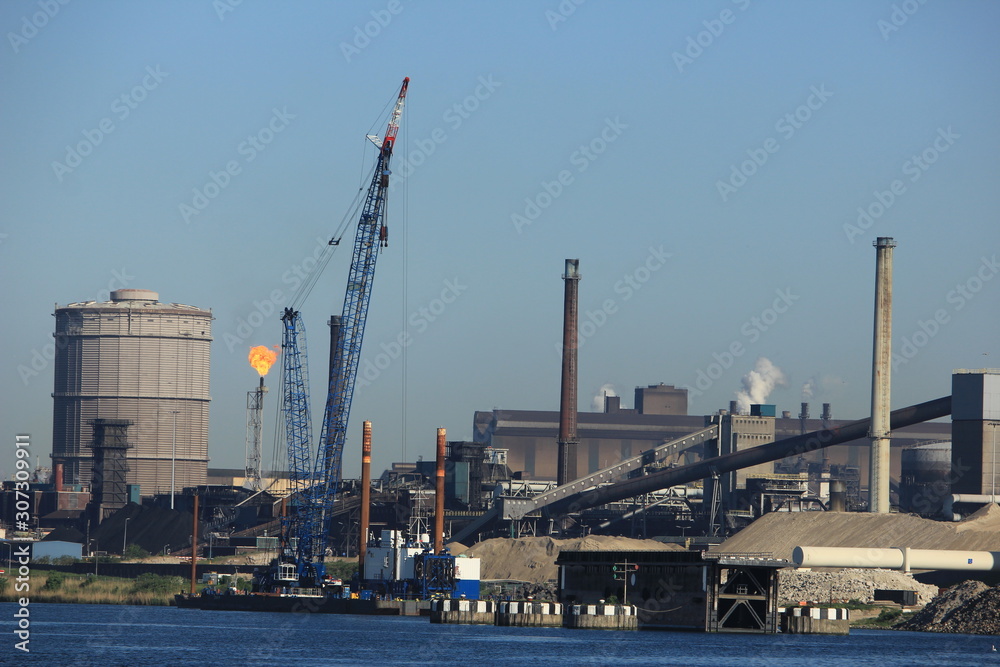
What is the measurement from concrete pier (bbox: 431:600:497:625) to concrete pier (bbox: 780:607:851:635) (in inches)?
794

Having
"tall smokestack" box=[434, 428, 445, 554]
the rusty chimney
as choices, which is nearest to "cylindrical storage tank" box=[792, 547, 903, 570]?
"tall smokestack" box=[434, 428, 445, 554]

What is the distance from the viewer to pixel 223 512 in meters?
190

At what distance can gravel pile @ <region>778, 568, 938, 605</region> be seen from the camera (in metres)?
119

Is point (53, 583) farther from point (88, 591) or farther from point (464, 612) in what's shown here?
point (464, 612)

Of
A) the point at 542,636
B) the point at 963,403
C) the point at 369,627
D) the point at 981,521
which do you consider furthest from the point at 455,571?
the point at 963,403

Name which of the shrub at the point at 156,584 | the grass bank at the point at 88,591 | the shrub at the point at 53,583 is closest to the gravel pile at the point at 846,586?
the grass bank at the point at 88,591

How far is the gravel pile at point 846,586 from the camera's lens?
389 feet

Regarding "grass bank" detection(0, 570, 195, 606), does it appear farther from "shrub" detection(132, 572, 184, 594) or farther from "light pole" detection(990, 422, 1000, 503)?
"light pole" detection(990, 422, 1000, 503)

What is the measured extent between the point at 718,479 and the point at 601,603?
2743 inches

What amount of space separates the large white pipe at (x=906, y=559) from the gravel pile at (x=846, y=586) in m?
1.78

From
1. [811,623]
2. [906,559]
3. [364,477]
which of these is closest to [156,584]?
[364,477]

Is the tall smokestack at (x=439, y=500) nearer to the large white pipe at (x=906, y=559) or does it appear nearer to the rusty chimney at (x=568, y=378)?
the large white pipe at (x=906, y=559)

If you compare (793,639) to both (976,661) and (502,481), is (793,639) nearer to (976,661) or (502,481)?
(976,661)

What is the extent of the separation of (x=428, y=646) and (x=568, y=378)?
94.4 meters
